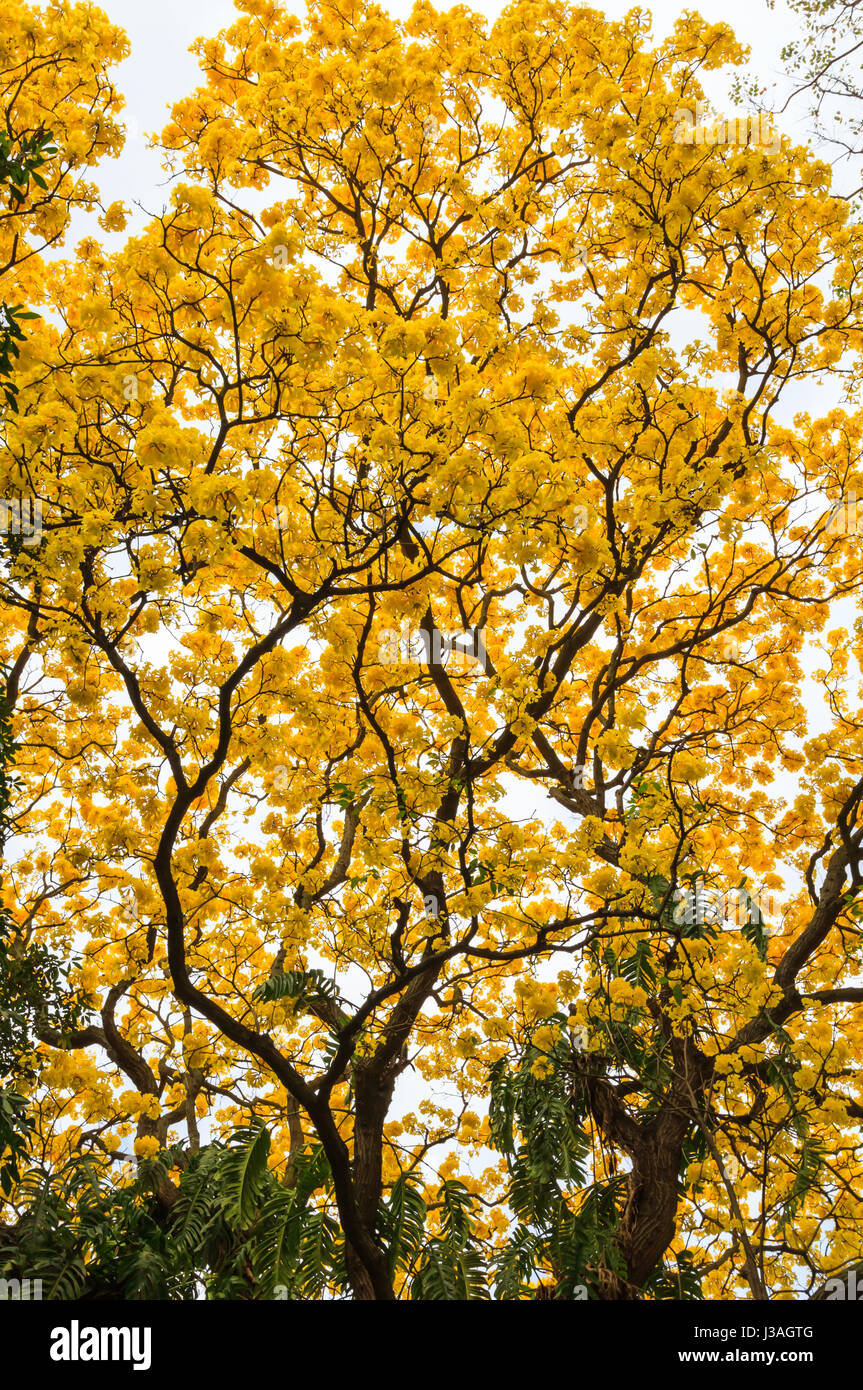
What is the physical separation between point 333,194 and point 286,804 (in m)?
4.10

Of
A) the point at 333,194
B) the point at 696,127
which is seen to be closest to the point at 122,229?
the point at 333,194

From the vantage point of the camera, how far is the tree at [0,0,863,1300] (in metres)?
4.72

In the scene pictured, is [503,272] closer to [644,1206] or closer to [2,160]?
[2,160]

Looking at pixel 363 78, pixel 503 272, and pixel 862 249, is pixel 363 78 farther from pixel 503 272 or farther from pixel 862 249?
pixel 862 249

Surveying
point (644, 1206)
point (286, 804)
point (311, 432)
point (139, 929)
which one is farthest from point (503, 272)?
point (644, 1206)

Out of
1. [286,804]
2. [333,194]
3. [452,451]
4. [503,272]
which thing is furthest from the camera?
[333,194]

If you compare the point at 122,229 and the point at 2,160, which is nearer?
the point at 2,160

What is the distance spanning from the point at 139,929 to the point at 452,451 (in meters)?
3.67

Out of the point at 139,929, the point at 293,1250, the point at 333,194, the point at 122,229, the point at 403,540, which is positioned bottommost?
the point at 293,1250

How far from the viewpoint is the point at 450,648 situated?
21.6 feet

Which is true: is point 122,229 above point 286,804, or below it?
above

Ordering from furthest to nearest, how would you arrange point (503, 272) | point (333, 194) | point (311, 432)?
point (333, 194)
point (503, 272)
point (311, 432)

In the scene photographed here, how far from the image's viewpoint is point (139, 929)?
21.7 ft

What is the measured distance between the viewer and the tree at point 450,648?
186 inches
